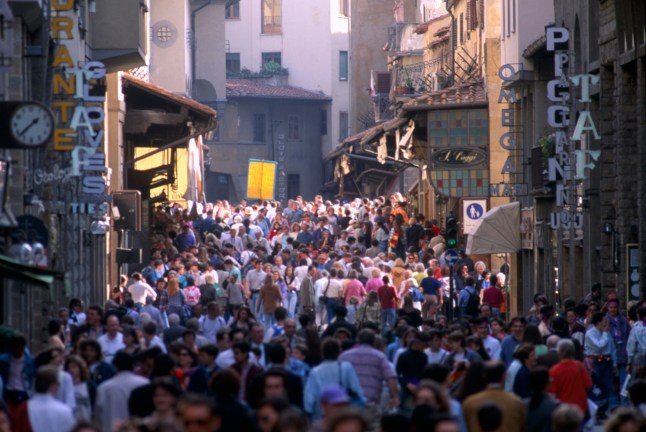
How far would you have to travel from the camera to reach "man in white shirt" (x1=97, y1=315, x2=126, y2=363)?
741 inches

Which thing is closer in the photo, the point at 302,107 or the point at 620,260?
the point at 620,260

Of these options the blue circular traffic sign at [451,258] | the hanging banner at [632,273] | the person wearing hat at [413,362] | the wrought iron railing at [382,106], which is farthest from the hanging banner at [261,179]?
the person wearing hat at [413,362]

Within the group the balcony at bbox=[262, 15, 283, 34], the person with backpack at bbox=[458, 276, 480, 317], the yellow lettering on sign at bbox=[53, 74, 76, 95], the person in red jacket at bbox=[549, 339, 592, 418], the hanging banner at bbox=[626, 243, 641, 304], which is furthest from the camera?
the balcony at bbox=[262, 15, 283, 34]

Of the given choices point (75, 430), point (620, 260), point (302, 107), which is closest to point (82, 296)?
point (620, 260)

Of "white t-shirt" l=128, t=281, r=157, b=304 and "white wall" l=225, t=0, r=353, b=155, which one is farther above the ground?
"white wall" l=225, t=0, r=353, b=155

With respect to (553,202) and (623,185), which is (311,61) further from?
(623,185)

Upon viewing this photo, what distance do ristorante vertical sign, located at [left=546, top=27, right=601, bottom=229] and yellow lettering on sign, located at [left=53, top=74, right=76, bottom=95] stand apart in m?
8.52

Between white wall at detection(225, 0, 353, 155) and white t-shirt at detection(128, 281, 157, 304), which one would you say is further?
white wall at detection(225, 0, 353, 155)

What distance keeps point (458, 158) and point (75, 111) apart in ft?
53.5

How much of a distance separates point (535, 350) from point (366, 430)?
24.7 feet

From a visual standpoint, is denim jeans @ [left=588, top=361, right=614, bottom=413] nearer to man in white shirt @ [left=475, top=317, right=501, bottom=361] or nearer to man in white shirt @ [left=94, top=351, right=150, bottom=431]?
man in white shirt @ [left=475, top=317, right=501, bottom=361]

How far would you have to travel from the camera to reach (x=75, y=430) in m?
9.61

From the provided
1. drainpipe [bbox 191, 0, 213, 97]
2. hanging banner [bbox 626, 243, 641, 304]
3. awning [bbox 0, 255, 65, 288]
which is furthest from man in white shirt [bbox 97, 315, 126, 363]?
drainpipe [bbox 191, 0, 213, 97]

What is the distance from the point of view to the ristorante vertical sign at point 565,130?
30.1 metres
